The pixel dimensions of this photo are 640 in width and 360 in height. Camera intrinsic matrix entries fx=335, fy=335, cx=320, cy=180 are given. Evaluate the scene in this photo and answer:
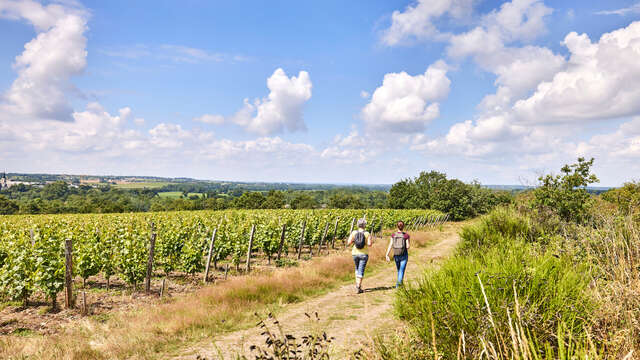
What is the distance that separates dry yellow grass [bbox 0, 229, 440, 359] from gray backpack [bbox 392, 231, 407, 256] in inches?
119

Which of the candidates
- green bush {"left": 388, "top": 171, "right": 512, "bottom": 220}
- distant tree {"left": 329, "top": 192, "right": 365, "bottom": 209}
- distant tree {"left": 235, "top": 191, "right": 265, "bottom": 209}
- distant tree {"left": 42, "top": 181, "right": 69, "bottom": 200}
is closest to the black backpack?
green bush {"left": 388, "top": 171, "right": 512, "bottom": 220}

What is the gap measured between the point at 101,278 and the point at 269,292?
31.6 feet

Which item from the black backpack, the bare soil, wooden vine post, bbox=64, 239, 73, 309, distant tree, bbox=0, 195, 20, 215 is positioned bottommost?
distant tree, bbox=0, 195, 20, 215

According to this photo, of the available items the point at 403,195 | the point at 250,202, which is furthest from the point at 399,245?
the point at 250,202

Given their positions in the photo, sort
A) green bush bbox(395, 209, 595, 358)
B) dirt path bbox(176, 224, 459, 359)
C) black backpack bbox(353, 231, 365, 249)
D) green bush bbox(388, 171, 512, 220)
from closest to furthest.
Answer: green bush bbox(395, 209, 595, 358), dirt path bbox(176, 224, 459, 359), black backpack bbox(353, 231, 365, 249), green bush bbox(388, 171, 512, 220)

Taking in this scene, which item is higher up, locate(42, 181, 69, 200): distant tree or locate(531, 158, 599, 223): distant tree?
locate(531, 158, 599, 223): distant tree

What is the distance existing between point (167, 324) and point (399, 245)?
6776 millimetres

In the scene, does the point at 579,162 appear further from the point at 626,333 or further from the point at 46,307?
the point at 46,307

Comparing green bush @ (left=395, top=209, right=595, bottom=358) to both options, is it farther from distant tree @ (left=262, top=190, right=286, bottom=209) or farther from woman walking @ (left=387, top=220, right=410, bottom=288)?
distant tree @ (left=262, top=190, right=286, bottom=209)

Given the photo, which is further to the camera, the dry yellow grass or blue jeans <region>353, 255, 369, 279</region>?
blue jeans <region>353, 255, 369, 279</region>

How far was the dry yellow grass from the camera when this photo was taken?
6.43 meters

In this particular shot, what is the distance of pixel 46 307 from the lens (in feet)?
33.9

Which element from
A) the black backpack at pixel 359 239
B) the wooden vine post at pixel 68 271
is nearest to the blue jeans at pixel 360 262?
the black backpack at pixel 359 239

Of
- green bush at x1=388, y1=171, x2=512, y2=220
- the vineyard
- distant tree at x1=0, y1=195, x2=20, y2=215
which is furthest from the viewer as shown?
distant tree at x1=0, y1=195, x2=20, y2=215
